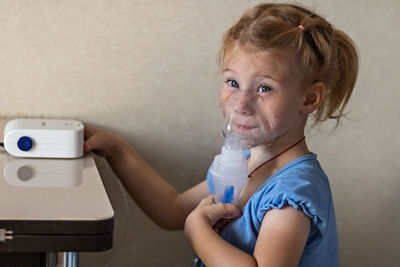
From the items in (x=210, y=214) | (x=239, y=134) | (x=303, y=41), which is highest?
(x=303, y=41)

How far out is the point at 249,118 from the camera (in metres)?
1.13

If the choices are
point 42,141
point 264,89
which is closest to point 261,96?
point 264,89

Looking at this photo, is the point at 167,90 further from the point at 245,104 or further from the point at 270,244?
the point at 270,244

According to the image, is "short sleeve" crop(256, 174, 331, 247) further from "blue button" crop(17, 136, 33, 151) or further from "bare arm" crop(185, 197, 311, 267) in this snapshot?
"blue button" crop(17, 136, 33, 151)

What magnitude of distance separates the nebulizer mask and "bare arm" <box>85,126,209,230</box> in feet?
1.03

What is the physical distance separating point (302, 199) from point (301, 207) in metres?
0.01

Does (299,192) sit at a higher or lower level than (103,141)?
higher

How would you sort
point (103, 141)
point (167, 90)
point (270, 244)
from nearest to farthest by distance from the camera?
point (270, 244), point (103, 141), point (167, 90)

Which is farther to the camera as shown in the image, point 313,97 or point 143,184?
point 143,184

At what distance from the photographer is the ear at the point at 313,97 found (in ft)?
3.81

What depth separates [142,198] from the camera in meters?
1.48

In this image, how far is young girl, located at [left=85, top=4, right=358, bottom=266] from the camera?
104cm

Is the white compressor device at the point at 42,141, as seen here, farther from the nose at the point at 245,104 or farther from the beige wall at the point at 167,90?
the nose at the point at 245,104

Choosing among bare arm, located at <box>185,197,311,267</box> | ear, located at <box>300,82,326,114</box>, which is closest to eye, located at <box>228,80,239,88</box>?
ear, located at <box>300,82,326,114</box>
